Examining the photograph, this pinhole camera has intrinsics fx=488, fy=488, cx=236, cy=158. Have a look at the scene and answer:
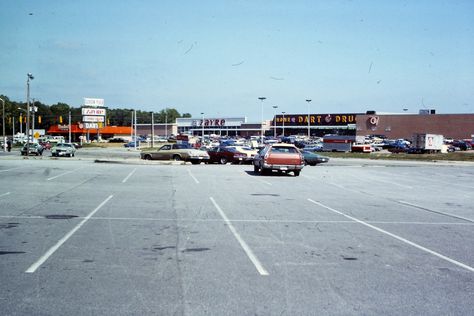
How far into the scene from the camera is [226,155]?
126ft

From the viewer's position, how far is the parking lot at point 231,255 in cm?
550

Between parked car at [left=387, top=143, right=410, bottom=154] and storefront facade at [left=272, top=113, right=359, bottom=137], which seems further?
storefront facade at [left=272, top=113, right=359, bottom=137]

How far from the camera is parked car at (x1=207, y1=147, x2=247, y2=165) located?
3766 cm

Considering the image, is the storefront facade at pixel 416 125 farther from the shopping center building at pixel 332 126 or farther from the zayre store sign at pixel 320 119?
the zayre store sign at pixel 320 119

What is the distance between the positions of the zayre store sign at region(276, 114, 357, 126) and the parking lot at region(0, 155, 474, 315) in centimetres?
11534

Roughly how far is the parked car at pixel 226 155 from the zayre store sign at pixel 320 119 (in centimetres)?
9003

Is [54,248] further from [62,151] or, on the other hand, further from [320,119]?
[320,119]

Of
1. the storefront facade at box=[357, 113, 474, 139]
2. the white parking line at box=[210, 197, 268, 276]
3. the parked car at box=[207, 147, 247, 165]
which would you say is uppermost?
the storefront facade at box=[357, 113, 474, 139]

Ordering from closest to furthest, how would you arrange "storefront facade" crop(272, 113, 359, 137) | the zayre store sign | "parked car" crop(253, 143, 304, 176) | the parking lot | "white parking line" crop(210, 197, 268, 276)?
1. the parking lot
2. "white parking line" crop(210, 197, 268, 276)
3. "parked car" crop(253, 143, 304, 176)
4. "storefront facade" crop(272, 113, 359, 137)
5. the zayre store sign

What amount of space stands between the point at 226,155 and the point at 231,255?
30.6 meters

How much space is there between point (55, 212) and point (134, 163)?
23.5 m

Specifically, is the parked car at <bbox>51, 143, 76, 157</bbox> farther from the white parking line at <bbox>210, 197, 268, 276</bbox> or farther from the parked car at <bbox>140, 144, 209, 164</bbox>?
the white parking line at <bbox>210, 197, 268, 276</bbox>

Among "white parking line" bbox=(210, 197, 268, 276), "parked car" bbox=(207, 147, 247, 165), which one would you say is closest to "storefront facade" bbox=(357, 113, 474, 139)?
"parked car" bbox=(207, 147, 247, 165)

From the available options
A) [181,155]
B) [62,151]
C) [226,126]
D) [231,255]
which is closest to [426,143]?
[181,155]
